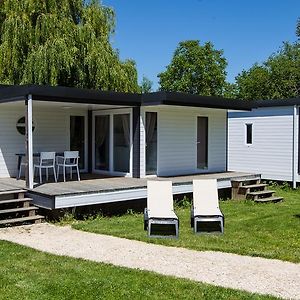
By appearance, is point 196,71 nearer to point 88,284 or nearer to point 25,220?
point 25,220

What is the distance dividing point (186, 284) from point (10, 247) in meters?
3.20

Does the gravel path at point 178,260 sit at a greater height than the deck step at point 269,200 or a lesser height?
lesser

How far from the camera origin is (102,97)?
11.1 metres

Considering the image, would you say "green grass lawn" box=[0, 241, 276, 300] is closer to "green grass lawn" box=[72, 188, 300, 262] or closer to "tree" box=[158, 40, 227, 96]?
"green grass lawn" box=[72, 188, 300, 262]

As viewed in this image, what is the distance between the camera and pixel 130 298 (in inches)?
188

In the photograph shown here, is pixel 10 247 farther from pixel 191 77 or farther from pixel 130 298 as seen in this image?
pixel 191 77

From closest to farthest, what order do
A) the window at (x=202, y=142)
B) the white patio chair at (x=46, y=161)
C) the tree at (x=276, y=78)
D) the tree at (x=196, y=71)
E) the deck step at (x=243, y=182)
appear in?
1. the white patio chair at (x=46, y=161)
2. the deck step at (x=243, y=182)
3. the window at (x=202, y=142)
4. the tree at (x=276, y=78)
5. the tree at (x=196, y=71)

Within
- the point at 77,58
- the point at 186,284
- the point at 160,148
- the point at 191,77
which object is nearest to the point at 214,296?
the point at 186,284

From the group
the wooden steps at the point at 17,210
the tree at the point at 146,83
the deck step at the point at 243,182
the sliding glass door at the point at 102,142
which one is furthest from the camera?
the tree at the point at 146,83

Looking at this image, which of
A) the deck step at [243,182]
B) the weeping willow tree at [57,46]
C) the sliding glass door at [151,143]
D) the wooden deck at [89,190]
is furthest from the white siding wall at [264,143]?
the weeping willow tree at [57,46]

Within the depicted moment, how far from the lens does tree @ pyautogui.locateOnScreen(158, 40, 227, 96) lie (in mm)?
40250

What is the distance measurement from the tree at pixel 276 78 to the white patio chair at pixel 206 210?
2985 centimetres

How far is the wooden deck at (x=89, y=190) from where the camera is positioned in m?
9.16

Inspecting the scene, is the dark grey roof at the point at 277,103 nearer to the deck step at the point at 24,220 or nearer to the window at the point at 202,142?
the window at the point at 202,142
